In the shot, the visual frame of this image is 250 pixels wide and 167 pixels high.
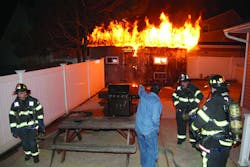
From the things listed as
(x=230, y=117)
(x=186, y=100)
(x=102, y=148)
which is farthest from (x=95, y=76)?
(x=230, y=117)

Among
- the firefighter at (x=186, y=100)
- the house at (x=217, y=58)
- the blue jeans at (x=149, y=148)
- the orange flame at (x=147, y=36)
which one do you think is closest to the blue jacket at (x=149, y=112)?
the blue jeans at (x=149, y=148)

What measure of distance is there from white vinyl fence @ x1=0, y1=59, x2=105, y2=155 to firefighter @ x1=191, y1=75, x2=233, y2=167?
4.46 meters

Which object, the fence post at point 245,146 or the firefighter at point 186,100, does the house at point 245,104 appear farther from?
the firefighter at point 186,100

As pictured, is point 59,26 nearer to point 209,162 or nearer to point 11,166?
point 11,166

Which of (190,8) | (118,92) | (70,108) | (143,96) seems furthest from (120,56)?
(190,8)

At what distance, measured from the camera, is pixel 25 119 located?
4.64 metres

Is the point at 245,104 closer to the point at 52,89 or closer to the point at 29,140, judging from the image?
the point at 52,89

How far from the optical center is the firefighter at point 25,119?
15.1 feet

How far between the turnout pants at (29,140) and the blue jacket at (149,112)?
2441 millimetres

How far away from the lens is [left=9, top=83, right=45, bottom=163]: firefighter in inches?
181

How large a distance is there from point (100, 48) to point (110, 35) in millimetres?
3495

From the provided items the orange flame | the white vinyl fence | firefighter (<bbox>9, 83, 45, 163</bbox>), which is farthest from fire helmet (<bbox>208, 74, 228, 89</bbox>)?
the orange flame

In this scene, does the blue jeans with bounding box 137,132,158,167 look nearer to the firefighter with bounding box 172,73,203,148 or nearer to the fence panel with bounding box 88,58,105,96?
the firefighter with bounding box 172,73,203,148

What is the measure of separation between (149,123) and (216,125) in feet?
3.90
